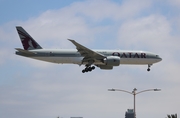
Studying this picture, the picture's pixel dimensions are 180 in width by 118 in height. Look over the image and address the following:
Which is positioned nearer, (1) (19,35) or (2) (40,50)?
(2) (40,50)

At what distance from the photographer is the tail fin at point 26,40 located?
2837 inches

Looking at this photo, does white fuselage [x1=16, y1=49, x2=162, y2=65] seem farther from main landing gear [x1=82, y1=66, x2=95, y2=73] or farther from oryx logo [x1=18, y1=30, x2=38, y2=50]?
oryx logo [x1=18, y1=30, x2=38, y2=50]

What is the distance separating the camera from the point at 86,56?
7044 cm

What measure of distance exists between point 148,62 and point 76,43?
13.5 metres

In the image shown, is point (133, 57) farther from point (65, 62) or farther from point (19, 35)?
point (19, 35)

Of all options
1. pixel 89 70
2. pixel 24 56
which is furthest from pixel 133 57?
pixel 24 56

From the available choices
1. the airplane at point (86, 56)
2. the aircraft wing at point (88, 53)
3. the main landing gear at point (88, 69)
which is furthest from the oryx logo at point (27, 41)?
the main landing gear at point (88, 69)

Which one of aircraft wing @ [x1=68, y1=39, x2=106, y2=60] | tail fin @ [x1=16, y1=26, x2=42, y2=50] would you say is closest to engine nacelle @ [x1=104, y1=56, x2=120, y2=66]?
aircraft wing @ [x1=68, y1=39, x2=106, y2=60]

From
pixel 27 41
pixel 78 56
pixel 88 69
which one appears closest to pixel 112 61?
pixel 88 69

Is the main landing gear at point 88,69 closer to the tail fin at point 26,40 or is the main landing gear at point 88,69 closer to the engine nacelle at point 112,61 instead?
the engine nacelle at point 112,61

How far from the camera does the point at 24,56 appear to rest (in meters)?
69.4

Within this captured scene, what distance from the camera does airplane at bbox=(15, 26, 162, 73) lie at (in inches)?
2699

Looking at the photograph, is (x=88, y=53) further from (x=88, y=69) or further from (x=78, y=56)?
(x=88, y=69)

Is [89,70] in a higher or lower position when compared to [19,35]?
lower
